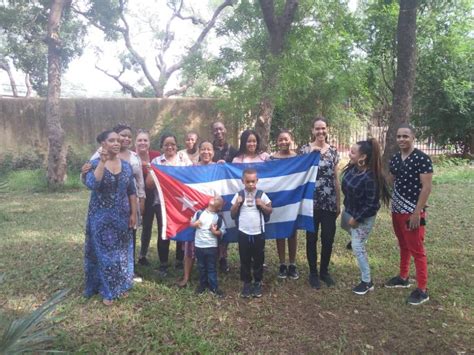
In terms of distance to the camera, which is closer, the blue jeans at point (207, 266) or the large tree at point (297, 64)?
the blue jeans at point (207, 266)

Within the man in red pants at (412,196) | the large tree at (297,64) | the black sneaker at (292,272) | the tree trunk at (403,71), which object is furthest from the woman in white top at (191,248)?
the tree trunk at (403,71)

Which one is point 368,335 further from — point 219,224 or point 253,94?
point 253,94

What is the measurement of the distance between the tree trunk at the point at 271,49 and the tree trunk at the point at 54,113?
5.27 meters

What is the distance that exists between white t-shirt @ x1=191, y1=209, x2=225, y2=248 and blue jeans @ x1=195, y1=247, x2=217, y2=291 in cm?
5

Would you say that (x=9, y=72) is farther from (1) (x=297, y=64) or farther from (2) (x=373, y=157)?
(2) (x=373, y=157)

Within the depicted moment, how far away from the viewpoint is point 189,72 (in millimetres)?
10398

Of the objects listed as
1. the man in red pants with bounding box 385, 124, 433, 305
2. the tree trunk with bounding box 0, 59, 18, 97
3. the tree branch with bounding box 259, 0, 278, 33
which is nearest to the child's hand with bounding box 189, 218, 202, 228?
the man in red pants with bounding box 385, 124, 433, 305

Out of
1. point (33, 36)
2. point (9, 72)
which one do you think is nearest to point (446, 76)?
point (33, 36)

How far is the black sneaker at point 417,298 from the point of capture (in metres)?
3.87

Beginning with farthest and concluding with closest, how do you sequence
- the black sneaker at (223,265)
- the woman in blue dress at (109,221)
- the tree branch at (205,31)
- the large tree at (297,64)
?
the tree branch at (205,31), the large tree at (297,64), the black sneaker at (223,265), the woman in blue dress at (109,221)

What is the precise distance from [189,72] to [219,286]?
7188mm

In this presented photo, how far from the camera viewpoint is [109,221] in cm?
384

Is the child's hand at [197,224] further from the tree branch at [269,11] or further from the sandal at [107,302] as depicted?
the tree branch at [269,11]

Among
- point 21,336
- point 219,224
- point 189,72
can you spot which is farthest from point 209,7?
point 21,336
